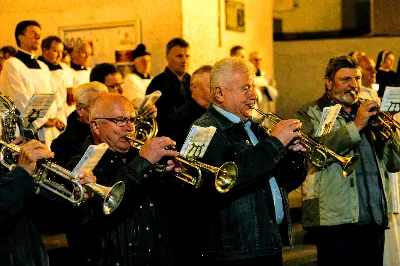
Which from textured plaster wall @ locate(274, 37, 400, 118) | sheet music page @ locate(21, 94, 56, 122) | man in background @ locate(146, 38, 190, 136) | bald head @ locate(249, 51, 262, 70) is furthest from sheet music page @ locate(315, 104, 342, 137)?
textured plaster wall @ locate(274, 37, 400, 118)

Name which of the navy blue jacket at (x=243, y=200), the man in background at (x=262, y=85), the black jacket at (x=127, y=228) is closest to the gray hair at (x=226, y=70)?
the navy blue jacket at (x=243, y=200)

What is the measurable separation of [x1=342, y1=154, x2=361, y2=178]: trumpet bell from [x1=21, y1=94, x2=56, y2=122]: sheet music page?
2262 mm

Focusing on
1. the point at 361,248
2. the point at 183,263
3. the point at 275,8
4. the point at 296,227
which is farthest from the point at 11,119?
the point at 275,8

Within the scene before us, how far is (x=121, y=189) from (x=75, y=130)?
2479 millimetres

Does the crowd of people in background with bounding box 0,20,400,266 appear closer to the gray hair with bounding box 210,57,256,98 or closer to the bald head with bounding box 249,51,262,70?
the gray hair with bounding box 210,57,256,98

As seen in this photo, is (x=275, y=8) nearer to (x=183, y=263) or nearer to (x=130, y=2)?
(x=130, y=2)

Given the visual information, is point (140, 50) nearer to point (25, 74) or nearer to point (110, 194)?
point (25, 74)

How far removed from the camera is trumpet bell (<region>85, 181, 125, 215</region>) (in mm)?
5453

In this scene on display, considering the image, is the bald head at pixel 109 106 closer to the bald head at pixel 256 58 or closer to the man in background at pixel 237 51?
the man in background at pixel 237 51

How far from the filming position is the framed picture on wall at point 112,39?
1311 cm

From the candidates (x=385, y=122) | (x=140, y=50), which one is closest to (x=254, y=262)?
(x=385, y=122)

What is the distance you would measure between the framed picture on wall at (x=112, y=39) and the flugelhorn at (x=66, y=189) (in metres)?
7.67

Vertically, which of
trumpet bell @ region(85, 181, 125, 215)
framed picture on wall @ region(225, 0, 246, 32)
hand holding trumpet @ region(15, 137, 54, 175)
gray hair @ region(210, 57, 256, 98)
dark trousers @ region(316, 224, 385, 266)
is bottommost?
dark trousers @ region(316, 224, 385, 266)

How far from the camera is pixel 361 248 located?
7.53 meters
